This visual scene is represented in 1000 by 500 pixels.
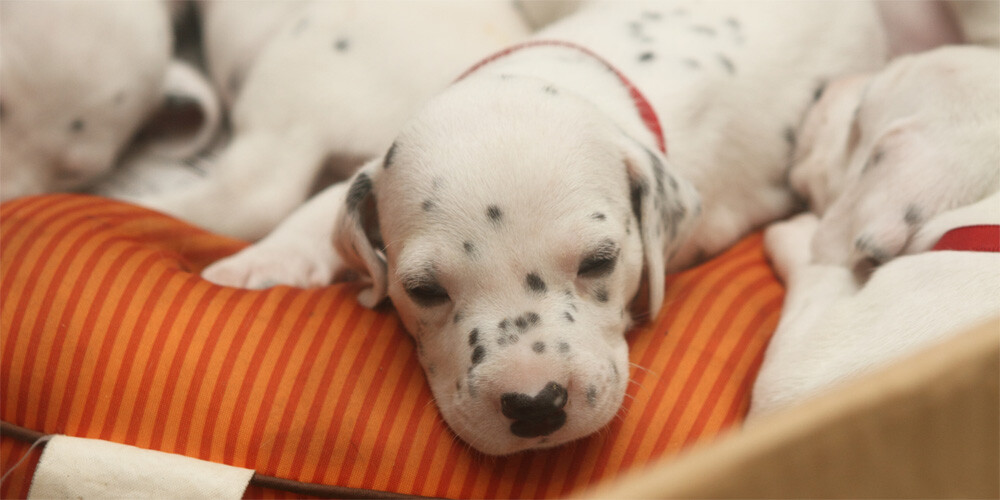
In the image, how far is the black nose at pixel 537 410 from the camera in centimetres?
128

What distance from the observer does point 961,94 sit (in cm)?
173

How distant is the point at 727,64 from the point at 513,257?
3.30ft

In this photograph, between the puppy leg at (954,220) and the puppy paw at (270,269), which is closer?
the puppy leg at (954,220)

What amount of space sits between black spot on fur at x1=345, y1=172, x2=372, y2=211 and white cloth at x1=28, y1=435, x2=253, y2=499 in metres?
0.52

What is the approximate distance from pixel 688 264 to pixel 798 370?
0.53 m

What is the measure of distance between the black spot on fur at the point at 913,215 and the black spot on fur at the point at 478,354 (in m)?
0.91

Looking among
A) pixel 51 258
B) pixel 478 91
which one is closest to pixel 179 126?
pixel 51 258

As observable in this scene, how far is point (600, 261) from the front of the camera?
1452 millimetres

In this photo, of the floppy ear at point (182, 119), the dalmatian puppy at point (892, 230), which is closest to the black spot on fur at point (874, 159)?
the dalmatian puppy at point (892, 230)

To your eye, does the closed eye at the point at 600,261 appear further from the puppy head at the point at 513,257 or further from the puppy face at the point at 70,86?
the puppy face at the point at 70,86

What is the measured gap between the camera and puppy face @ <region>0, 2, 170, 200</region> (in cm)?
219

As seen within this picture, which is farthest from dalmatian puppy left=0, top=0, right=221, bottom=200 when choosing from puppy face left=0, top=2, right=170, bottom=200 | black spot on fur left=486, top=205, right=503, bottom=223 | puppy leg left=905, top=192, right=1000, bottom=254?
puppy leg left=905, top=192, right=1000, bottom=254

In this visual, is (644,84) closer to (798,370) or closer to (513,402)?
(798,370)

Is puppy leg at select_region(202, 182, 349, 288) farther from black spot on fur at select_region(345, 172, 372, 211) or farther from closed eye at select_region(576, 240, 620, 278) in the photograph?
closed eye at select_region(576, 240, 620, 278)
